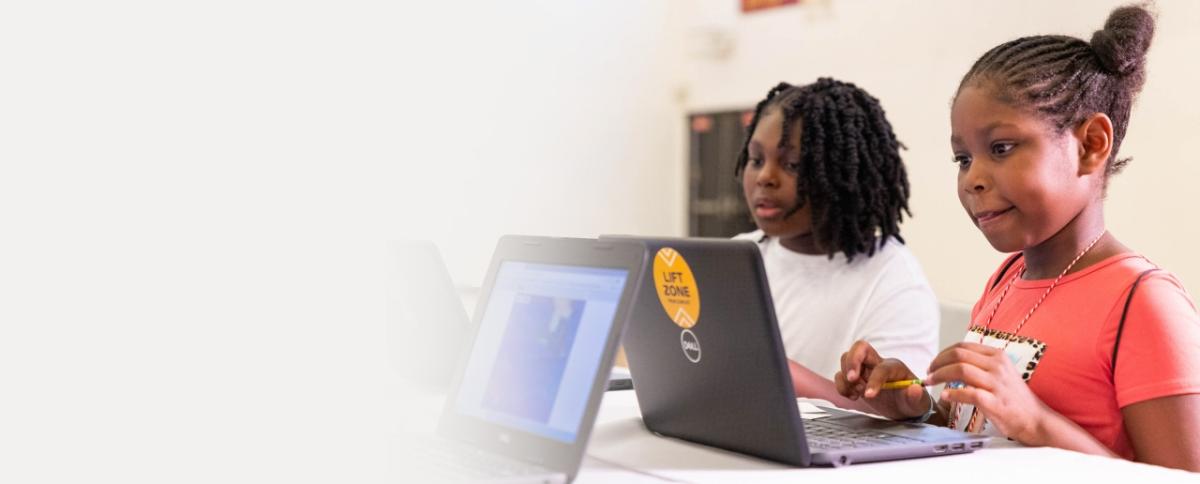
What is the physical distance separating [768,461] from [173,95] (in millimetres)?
2214

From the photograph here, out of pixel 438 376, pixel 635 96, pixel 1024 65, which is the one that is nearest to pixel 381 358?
pixel 438 376

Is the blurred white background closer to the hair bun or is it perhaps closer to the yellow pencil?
the hair bun

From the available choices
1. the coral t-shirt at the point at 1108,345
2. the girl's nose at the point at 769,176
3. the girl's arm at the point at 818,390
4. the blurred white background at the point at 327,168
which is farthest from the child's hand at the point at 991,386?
the girl's nose at the point at 769,176

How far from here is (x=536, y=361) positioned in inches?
46.5

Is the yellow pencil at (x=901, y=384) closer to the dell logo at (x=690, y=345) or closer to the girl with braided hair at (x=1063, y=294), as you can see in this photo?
the girl with braided hair at (x=1063, y=294)

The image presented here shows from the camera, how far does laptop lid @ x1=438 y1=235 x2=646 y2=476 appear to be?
1.09 metres

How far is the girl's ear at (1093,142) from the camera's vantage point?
1.46 meters

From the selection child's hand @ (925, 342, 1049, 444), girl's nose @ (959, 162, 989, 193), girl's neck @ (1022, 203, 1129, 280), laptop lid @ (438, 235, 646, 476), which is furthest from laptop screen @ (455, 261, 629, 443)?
girl's neck @ (1022, 203, 1129, 280)

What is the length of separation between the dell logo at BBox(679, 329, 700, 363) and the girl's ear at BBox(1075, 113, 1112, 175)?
1.77ft

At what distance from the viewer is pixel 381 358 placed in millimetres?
2016

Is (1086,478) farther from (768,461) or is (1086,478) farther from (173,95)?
(173,95)

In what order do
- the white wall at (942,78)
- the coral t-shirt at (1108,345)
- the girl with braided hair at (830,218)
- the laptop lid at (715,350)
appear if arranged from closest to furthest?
1. the laptop lid at (715,350)
2. the coral t-shirt at (1108,345)
3. the girl with braided hair at (830,218)
4. the white wall at (942,78)

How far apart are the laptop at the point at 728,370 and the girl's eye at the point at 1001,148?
34 cm

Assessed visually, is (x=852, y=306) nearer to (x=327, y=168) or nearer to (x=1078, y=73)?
(x=1078, y=73)
